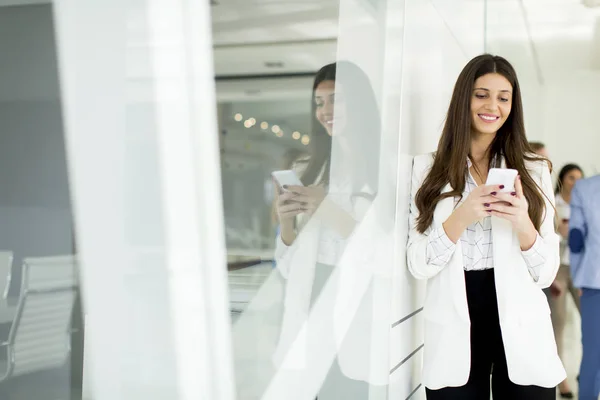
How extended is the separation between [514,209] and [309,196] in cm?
83

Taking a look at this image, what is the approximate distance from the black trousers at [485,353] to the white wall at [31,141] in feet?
5.66

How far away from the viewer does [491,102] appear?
2328 mm

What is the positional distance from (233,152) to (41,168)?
0.41m

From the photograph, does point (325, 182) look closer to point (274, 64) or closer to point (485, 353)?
point (274, 64)

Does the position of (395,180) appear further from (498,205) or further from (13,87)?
(13,87)

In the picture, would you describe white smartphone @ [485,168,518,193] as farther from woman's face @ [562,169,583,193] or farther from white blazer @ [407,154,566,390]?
woman's face @ [562,169,583,193]

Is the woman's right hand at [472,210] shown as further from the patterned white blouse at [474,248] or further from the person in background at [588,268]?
the person in background at [588,268]

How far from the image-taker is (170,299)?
100 cm

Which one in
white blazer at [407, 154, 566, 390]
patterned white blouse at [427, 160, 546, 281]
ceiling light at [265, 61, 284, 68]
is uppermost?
ceiling light at [265, 61, 284, 68]

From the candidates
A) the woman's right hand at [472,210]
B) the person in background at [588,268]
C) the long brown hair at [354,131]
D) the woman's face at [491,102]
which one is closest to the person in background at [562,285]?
the person in background at [588,268]

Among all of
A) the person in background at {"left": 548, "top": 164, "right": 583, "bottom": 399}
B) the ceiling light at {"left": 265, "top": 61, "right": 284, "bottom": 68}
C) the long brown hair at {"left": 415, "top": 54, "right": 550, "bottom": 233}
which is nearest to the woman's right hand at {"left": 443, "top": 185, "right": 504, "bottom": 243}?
the long brown hair at {"left": 415, "top": 54, "right": 550, "bottom": 233}

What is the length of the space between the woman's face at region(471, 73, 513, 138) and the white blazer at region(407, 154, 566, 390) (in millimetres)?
208

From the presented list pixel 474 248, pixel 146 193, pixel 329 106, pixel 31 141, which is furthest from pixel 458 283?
pixel 31 141

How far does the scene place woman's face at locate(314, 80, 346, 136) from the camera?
1667 mm
